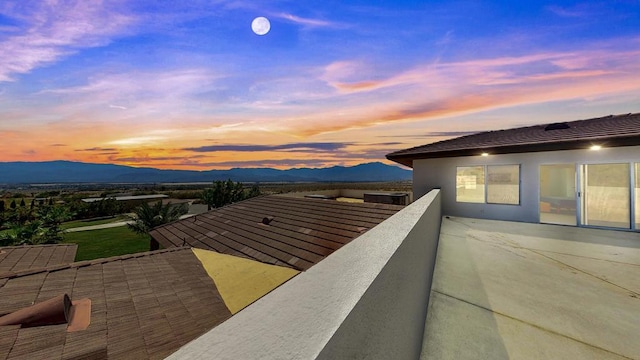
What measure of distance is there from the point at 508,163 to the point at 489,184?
971 millimetres

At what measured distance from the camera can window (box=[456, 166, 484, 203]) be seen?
9.12 meters

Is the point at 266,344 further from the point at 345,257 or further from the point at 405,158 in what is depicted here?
the point at 405,158

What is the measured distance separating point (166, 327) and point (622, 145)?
12257 millimetres

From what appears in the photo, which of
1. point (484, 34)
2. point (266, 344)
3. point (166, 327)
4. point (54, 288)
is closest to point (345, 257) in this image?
point (266, 344)

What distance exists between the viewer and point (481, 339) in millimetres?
2361

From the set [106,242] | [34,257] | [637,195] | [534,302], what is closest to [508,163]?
[637,195]

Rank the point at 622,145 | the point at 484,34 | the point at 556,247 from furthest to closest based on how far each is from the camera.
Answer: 1. the point at 484,34
2. the point at 622,145
3. the point at 556,247

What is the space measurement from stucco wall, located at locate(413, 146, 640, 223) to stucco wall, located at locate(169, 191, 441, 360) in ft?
30.0

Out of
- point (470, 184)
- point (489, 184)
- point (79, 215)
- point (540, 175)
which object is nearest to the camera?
point (540, 175)

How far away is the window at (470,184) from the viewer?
29.9 feet

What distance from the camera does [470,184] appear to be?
951 centimetres

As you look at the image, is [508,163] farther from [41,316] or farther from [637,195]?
[41,316]

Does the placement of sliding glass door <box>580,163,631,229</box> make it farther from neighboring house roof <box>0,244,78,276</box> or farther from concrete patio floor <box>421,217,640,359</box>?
neighboring house roof <box>0,244,78,276</box>

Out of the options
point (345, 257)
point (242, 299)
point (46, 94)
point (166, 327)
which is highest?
point (46, 94)
